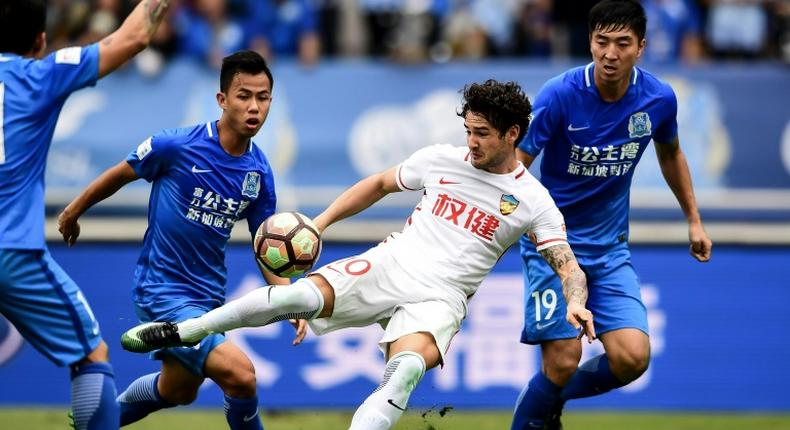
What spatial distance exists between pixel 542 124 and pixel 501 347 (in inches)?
189

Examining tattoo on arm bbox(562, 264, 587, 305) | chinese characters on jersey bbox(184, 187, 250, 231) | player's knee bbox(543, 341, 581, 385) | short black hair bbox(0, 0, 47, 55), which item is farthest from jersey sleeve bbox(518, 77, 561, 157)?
short black hair bbox(0, 0, 47, 55)

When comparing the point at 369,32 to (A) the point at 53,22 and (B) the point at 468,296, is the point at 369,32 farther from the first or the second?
(B) the point at 468,296

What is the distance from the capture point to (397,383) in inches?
259

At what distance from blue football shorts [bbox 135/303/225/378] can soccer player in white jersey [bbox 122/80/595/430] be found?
11.8 inches

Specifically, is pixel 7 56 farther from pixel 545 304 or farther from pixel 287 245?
pixel 545 304

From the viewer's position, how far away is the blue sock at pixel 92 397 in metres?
6.27

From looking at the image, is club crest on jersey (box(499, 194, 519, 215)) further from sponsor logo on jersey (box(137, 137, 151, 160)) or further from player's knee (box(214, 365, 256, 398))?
sponsor logo on jersey (box(137, 137, 151, 160))

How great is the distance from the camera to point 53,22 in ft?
44.3

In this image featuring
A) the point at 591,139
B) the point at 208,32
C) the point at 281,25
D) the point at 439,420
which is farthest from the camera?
the point at 281,25

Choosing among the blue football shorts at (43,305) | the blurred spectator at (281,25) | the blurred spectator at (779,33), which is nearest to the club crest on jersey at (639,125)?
the blue football shorts at (43,305)

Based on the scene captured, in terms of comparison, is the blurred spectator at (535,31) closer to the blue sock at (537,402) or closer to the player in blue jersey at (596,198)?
the player in blue jersey at (596,198)

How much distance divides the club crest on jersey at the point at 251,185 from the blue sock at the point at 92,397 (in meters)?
1.48

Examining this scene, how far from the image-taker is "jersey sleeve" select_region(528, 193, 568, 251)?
7.07m

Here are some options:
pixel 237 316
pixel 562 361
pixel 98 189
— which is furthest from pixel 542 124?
pixel 98 189
